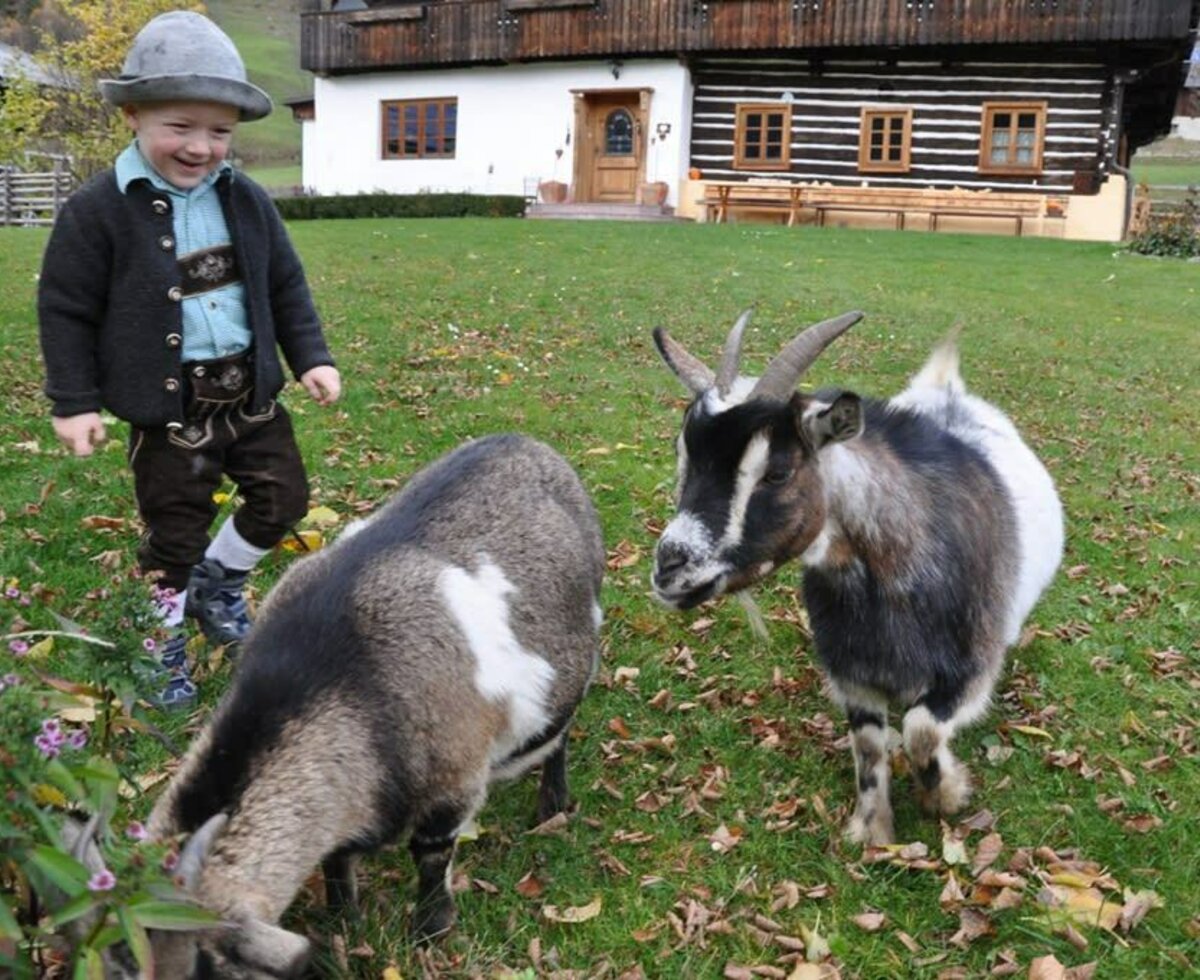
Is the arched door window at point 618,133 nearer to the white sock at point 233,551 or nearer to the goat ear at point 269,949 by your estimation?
the white sock at point 233,551

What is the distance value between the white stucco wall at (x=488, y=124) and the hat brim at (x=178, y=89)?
23027 millimetres

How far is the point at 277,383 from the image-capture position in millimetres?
3805

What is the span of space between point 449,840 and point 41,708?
1.22m

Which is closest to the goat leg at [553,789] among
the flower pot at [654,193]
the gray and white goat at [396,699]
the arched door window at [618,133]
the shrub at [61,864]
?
the gray and white goat at [396,699]

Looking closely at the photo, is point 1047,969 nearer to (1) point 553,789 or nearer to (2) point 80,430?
(1) point 553,789

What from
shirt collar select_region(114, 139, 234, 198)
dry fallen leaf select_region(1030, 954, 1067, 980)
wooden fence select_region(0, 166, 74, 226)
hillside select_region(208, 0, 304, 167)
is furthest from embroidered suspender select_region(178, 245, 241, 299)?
hillside select_region(208, 0, 304, 167)

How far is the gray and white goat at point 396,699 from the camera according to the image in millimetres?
2241

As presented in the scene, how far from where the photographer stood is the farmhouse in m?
22.7

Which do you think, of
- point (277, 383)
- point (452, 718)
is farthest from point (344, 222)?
point (452, 718)

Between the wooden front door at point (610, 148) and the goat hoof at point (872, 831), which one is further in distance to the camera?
the wooden front door at point (610, 148)

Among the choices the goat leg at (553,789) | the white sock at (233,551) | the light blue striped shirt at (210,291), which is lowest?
the goat leg at (553,789)

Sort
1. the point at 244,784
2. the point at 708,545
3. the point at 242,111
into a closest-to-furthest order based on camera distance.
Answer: the point at 244,784 → the point at 708,545 → the point at 242,111

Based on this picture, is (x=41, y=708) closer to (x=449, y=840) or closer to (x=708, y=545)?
(x=449, y=840)

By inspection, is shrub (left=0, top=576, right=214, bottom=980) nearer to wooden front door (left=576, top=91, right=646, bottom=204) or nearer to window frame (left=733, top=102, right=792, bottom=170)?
window frame (left=733, top=102, right=792, bottom=170)
